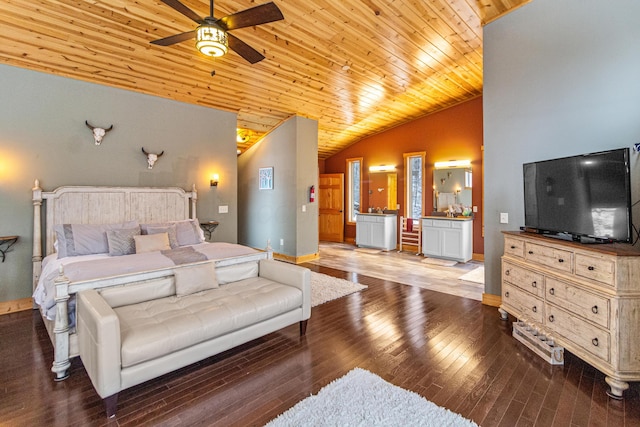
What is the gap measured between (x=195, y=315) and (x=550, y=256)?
3183mm

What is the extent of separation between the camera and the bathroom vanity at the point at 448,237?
22.1 ft

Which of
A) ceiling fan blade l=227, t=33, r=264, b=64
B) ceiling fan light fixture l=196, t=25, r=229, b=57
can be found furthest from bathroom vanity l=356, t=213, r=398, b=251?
ceiling fan light fixture l=196, t=25, r=229, b=57

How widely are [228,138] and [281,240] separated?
2577 millimetres

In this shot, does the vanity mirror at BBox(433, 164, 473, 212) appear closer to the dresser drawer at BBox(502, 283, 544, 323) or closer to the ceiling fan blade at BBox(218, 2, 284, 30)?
the dresser drawer at BBox(502, 283, 544, 323)

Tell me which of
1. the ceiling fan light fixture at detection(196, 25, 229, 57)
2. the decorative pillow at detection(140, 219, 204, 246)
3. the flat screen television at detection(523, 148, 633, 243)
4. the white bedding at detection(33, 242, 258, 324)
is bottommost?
the white bedding at detection(33, 242, 258, 324)

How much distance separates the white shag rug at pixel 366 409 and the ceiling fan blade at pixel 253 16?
2826mm

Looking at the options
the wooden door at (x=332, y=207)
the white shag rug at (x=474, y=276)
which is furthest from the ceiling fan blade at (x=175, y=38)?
the wooden door at (x=332, y=207)

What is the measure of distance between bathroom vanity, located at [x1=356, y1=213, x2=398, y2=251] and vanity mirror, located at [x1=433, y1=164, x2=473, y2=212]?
1.20 meters

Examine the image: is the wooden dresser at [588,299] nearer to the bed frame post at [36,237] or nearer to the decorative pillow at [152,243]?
the decorative pillow at [152,243]

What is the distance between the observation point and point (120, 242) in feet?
12.6

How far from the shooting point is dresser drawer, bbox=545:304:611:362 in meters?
2.28

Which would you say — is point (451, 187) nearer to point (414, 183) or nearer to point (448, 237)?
point (414, 183)

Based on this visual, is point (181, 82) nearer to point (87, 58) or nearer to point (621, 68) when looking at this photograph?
point (87, 58)

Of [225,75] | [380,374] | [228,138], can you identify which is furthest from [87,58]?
[380,374]
